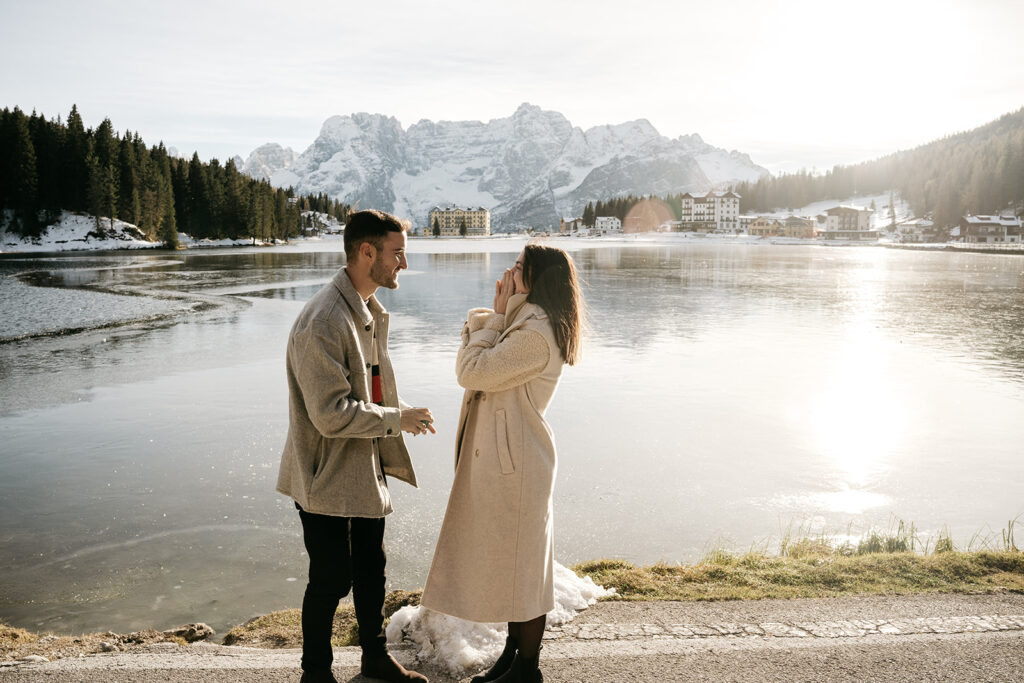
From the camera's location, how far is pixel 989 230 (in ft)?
450

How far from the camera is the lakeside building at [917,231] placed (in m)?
154

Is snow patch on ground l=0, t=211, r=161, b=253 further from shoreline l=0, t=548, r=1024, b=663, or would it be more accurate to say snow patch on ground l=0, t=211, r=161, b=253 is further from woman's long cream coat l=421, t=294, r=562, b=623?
woman's long cream coat l=421, t=294, r=562, b=623

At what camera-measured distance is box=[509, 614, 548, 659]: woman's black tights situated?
3.93 meters

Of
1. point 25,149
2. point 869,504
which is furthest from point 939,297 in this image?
point 25,149

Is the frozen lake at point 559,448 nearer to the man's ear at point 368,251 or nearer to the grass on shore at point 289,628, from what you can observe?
the grass on shore at point 289,628

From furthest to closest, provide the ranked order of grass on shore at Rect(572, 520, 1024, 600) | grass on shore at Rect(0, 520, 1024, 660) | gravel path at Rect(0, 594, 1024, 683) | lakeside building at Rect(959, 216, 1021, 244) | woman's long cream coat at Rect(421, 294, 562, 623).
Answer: lakeside building at Rect(959, 216, 1021, 244) < grass on shore at Rect(572, 520, 1024, 600) < grass on shore at Rect(0, 520, 1024, 660) < gravel path at Rect(0, 594, 1024, 683) < woman's long cream coat at Rect(421, 294, 562, 623)

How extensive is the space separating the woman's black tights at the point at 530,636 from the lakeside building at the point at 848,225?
581ft

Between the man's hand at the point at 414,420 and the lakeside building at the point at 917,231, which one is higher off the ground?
the lakeside building at the point at 917,231

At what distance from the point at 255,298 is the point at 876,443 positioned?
85.0 ft

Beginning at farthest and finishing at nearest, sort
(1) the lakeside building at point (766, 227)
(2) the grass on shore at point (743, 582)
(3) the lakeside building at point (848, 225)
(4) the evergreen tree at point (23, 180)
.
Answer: (1) the lakeside building at point (766, 227)
(3) the lakeside building at point (848, 225)
(4) the evergreen tree at point (23, 180)
(2) the grass on shore at point (743, 582)

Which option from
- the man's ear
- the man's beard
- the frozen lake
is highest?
the man's ear

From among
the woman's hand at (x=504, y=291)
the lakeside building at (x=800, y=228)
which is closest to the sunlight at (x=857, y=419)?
the woman's hand at (x=504, y=291)

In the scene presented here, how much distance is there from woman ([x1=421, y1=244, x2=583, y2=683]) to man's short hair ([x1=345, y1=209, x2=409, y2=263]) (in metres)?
0.64

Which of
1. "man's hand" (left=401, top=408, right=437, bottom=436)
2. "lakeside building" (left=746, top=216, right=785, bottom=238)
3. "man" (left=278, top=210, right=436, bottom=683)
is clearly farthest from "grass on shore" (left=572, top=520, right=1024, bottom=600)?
"lakeside building" (left=746, top=216, right=785, bottom=238)
